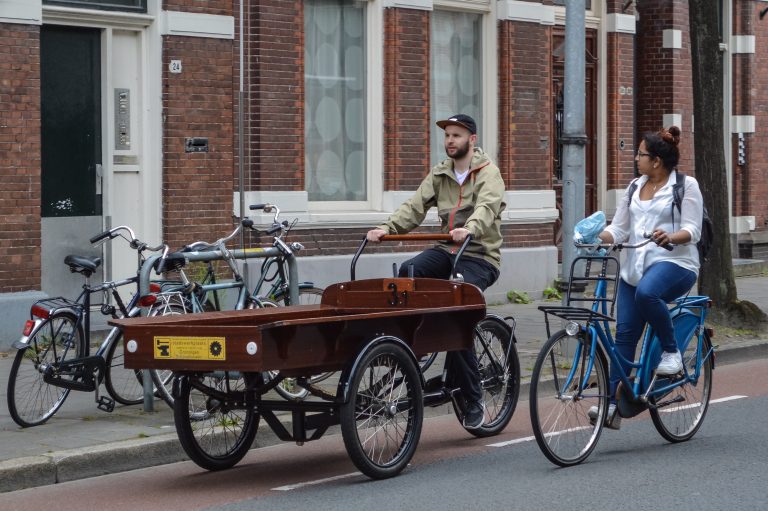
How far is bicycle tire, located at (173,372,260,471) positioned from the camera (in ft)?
24.8

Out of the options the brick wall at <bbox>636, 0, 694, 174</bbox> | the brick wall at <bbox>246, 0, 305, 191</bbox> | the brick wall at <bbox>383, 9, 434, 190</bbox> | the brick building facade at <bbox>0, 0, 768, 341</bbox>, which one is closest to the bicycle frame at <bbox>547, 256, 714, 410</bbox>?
the brick building facade at <bbox>0, 0, 768, 341</bbox>

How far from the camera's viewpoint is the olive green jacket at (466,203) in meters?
8.63

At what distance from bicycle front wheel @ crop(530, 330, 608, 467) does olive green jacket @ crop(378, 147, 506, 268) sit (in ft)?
3.43

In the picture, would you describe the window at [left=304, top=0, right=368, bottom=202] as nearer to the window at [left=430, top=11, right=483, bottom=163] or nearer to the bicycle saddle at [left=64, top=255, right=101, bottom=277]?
the window at [left=430, top=11, right=483, bottom=163]

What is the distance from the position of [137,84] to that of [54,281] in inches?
82.9

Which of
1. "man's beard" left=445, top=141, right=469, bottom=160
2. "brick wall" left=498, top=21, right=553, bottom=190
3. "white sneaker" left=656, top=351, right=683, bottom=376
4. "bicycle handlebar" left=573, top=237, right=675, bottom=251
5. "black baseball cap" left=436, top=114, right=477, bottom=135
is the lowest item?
"white sneaker" left=656, top=351, right=683, bottom=376

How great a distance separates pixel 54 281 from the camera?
12930mm

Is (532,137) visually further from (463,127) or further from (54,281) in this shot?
(463,127)

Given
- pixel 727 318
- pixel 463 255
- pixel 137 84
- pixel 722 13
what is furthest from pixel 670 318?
pixel 722 13

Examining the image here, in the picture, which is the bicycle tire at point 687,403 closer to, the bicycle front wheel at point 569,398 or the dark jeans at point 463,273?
the bicycle front wheel at point 569,398

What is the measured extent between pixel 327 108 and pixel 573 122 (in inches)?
159

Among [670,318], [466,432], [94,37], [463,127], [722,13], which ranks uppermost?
[722,13]

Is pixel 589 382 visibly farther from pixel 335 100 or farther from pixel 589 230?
pixel 335 100

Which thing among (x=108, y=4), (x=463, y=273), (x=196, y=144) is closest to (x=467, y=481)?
(x=463, y=273)
